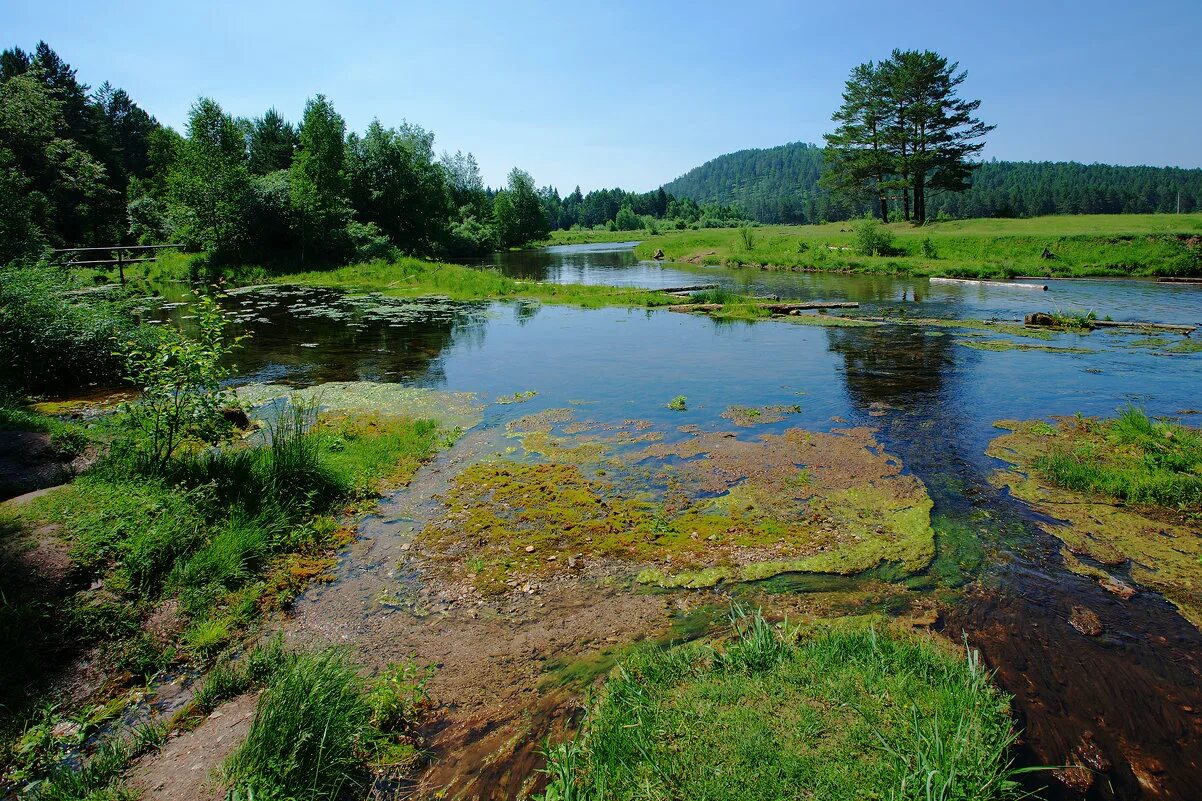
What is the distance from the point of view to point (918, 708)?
417 centimetres

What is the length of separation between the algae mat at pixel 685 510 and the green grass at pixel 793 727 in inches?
64.4

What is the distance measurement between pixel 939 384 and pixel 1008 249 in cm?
3035

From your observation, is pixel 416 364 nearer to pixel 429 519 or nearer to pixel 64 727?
pixel 429 519

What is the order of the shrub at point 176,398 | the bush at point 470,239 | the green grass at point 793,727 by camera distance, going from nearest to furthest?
the green grass at point 793,727
the shrub at point 176,398
the bush at point 470,239

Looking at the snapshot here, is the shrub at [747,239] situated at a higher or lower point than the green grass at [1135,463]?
higher

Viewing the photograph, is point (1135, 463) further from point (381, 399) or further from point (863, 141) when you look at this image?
point (863, 141)

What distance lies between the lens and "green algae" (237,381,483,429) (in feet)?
40.4

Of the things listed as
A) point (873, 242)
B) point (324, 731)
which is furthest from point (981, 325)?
point (873, 242)

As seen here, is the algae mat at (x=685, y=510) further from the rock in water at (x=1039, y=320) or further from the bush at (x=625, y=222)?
the bush at (x=625, y=222)

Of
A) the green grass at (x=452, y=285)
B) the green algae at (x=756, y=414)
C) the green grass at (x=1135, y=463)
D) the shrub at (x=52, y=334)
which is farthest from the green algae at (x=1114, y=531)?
the green grass at (x=452, y=285)

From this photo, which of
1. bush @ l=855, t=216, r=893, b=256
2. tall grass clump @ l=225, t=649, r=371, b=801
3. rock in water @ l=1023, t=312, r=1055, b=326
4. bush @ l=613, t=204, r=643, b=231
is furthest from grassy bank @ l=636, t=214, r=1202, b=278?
bush @ l=613, t=204, r=643, b=231

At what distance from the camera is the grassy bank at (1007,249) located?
32.3 metres

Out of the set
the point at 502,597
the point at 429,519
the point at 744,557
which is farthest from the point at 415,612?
the point at 744,557

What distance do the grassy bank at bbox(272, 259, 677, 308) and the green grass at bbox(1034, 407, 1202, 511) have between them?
1961cm
